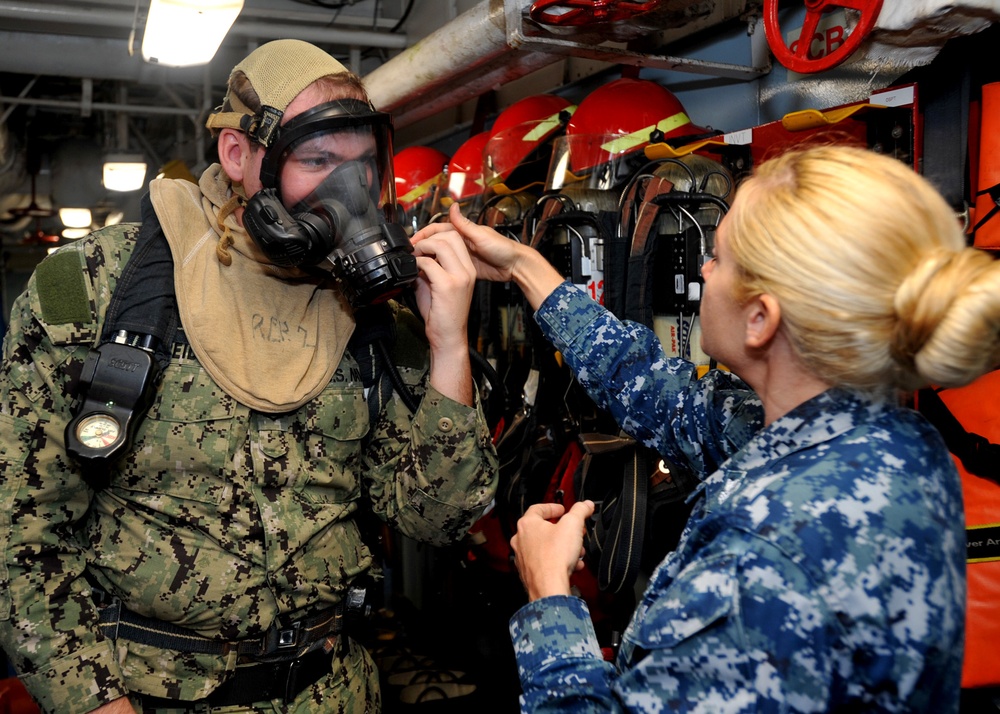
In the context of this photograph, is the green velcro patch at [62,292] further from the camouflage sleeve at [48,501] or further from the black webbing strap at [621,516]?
the black webbing strap at [621,516]

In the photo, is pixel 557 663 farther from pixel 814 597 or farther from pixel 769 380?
pixel 769 380

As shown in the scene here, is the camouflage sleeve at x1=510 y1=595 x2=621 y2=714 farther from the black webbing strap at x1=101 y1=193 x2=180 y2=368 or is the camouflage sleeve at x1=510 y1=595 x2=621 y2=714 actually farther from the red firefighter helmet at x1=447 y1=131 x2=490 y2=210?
the red firefighter helmet at x1=447 y1=131 x2=490 y2=210

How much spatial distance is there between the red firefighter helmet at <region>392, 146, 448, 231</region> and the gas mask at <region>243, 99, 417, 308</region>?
8.98 ft

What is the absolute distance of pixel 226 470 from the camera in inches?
71.1

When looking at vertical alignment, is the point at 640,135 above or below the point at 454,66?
below

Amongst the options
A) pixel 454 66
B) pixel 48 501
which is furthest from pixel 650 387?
pixel 454 66

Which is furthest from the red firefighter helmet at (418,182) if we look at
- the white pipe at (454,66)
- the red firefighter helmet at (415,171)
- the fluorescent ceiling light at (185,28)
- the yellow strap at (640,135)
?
the yellow strap at (640,135)

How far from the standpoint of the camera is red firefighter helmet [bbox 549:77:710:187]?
3.00m

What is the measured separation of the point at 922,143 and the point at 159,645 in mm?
2174

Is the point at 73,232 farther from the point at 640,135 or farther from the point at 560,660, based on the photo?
the point at 560,660

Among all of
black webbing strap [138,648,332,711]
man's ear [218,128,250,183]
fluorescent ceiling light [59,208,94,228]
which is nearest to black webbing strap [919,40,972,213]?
man's ear [218,128,250,183]

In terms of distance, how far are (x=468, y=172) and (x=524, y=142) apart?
691 mm

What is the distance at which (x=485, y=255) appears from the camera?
220 cm

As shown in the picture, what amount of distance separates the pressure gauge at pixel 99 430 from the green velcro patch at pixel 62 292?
0.21m
